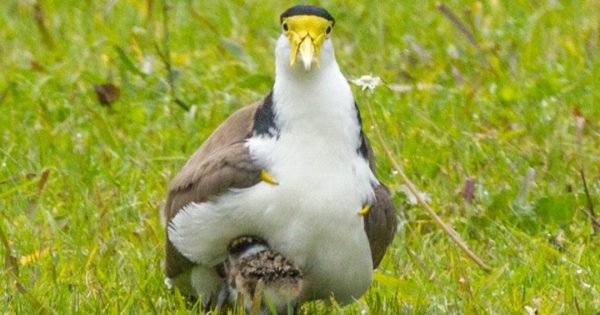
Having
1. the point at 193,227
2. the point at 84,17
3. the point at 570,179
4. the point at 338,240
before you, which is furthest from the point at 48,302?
the point at 84,17

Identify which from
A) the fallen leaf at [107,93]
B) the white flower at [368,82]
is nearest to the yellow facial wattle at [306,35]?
the white flower at [368,82]

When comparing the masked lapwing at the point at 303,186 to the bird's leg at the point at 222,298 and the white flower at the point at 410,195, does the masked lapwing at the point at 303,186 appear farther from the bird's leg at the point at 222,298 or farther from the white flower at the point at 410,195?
the white flower at the point at 410,195

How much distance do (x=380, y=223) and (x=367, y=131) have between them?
2.32 metres

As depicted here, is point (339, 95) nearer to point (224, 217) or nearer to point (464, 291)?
point (224, 217)

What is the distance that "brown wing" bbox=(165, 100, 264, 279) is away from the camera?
16.6 ft

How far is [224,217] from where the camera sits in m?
5.05

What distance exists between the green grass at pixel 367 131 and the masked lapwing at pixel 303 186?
0.34 meters

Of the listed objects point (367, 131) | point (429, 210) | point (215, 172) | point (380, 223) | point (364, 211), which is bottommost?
point (367, 131)

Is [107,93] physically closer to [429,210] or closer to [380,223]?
[429,210]

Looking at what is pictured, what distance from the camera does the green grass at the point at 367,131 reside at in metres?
5.72

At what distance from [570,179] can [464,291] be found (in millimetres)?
1549

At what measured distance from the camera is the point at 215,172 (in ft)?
16.9

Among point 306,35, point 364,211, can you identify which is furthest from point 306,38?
point 364,211

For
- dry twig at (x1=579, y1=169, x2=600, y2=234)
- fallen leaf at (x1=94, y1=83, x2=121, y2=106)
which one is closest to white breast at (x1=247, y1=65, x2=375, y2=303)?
dry twig at (x1=579, y1=169, x2=600, y2=234)
